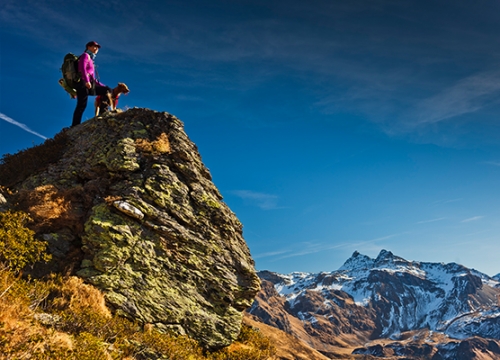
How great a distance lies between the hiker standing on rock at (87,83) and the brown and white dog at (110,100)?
364 mm

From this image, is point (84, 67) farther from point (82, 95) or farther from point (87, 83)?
point (82, 95)

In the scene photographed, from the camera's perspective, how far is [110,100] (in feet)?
67.5

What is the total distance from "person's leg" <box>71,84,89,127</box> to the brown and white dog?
85 centimetres

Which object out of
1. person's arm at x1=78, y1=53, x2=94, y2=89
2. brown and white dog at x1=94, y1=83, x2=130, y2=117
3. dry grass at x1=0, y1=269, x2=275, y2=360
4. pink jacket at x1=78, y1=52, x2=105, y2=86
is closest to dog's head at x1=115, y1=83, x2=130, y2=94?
brown and white dog at x1=94, y1=83, x2=130, y2=117

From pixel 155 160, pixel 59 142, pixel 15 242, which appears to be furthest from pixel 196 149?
pixel 15 242

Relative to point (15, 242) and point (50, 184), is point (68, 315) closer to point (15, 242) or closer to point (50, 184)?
point (15, 242)

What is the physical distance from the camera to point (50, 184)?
16.1 meters

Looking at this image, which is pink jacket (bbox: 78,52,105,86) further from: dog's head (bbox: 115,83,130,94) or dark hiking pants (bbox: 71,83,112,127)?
dog's head (bbox: 115,83,130,94)

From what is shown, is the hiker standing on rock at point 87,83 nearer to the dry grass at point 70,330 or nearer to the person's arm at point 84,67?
the person's arm at point 84,67

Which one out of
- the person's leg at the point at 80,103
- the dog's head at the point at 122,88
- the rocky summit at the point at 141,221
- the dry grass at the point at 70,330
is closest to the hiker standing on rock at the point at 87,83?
the person's leg at the point at 80,103

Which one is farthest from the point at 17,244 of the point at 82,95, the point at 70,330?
the point at 82,95

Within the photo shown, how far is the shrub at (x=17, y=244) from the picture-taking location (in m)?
11.5

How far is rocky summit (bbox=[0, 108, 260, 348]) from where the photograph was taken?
1363cm

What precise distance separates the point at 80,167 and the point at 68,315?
28.1ft
